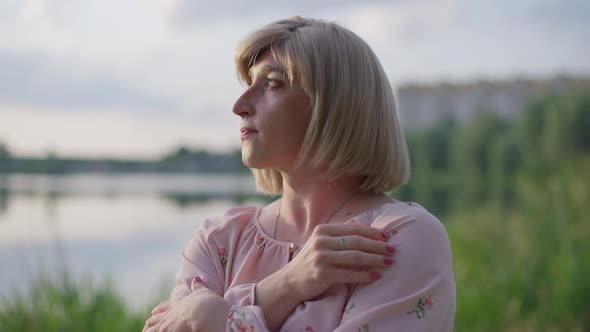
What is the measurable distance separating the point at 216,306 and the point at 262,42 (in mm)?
503

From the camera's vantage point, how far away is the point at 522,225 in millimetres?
5746

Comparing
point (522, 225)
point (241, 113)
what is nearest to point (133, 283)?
point (522, 225)

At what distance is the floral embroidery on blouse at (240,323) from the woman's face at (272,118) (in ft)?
0.96

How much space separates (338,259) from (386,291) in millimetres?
99

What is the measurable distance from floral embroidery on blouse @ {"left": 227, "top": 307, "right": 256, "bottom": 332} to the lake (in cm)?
38

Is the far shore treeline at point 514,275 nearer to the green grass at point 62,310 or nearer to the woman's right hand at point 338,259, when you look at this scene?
the green grass at point 62,310

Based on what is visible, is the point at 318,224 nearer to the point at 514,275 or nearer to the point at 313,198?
the point at 313,198

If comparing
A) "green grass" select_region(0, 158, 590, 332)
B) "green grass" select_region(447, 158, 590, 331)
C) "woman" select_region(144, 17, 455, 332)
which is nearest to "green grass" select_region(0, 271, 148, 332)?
"green grass" select_region(0, 158, 590, 332)

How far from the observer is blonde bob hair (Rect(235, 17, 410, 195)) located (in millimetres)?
1211

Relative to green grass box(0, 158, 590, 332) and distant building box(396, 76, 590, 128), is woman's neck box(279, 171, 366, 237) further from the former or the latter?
distant building box(396, 76, 590, 128)

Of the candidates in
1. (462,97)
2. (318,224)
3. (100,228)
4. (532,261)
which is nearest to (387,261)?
(318,224)

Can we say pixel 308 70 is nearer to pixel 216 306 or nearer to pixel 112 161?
pixel 216 306

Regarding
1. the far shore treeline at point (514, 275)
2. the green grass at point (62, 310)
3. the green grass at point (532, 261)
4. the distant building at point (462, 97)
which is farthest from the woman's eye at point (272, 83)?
the distant building at point (462, 97)

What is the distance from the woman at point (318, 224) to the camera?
111cm
